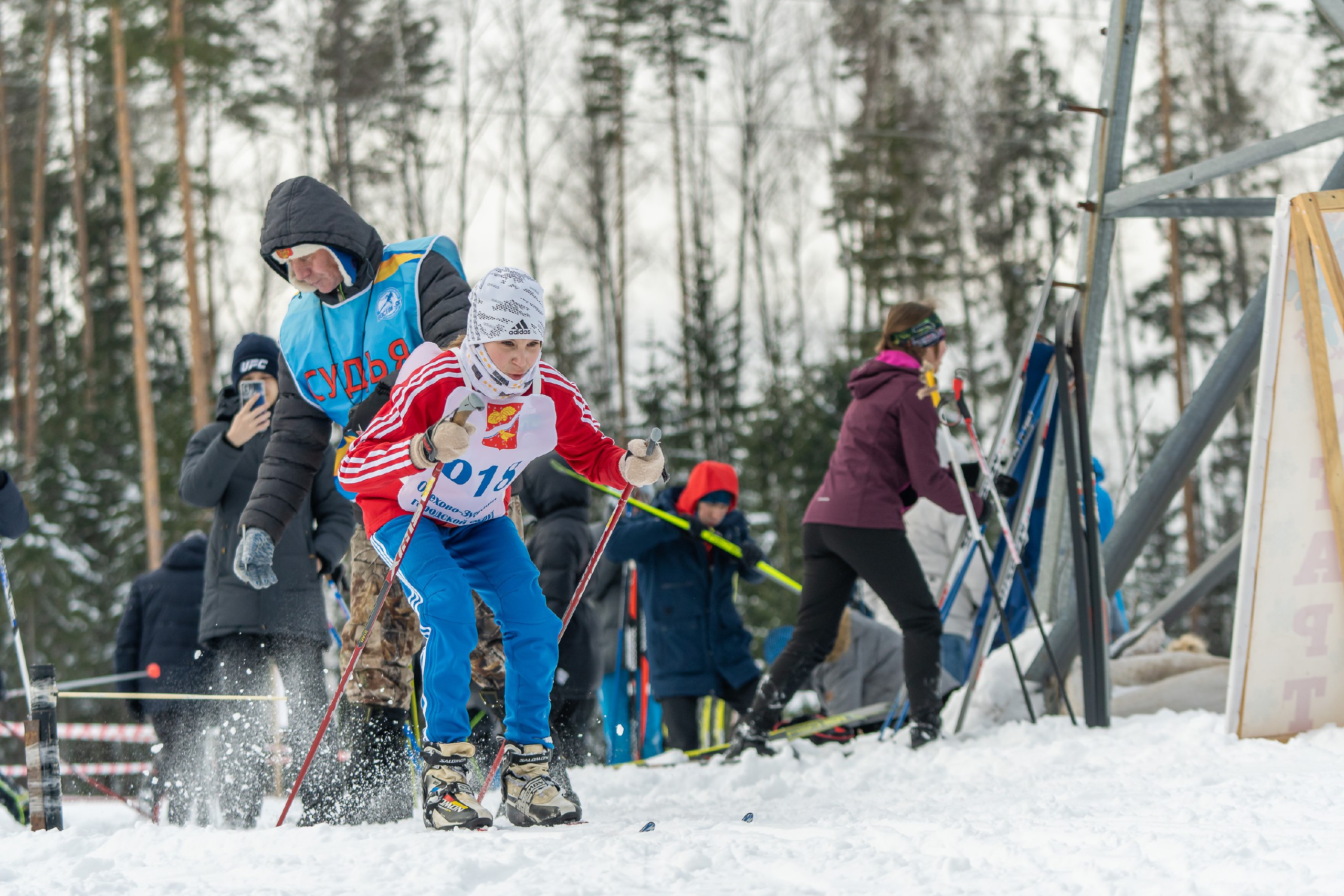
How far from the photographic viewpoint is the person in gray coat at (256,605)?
4375mm

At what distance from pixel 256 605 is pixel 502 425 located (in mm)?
1644

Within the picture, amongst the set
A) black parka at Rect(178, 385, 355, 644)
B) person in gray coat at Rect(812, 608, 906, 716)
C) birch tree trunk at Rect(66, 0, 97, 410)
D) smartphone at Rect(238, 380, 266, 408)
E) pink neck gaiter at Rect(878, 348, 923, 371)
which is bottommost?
person in gray coat at Rect(812, 608, 906, 716)

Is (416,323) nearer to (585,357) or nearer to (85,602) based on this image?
(85,602)

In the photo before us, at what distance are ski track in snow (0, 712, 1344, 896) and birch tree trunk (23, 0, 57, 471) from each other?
20.5 meters

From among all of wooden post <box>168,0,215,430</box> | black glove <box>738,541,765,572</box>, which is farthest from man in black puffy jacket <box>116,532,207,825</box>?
wooden post <box>168,0,215,430</box>

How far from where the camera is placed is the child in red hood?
6000 mm

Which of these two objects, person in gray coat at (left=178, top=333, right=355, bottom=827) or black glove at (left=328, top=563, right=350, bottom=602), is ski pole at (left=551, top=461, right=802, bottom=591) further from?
person in gray coat at (left=178, top=333, right=355, bottom=827)

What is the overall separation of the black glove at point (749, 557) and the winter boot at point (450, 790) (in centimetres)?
295

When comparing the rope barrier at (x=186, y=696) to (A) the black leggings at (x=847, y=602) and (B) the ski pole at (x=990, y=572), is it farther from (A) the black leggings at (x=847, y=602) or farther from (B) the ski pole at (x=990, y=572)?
(B) the ski pole at (x=990, y=572)

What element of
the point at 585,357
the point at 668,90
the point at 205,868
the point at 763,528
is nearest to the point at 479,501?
the point at 205,868

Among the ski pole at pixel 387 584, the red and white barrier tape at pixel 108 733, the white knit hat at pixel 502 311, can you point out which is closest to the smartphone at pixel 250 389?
the ski pole at pixel 387 584

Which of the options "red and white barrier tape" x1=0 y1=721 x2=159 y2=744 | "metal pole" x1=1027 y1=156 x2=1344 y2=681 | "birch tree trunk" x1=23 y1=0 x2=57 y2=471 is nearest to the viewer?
"metal pole" x1=1027 y1=156 x2=1344 y2=681

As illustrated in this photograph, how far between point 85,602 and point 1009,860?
16.4 metres

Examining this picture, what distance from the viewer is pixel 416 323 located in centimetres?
381
